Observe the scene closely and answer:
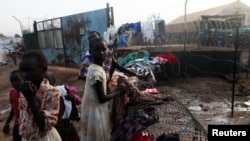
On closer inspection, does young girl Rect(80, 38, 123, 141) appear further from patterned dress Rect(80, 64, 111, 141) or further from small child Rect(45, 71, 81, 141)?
small child Rect(45, 71, 81, 141)

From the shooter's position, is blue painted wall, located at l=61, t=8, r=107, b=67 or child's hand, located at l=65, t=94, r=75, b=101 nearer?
child's hand, located at l=65, t=94, r=75, b=101

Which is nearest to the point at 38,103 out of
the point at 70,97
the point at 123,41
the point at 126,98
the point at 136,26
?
the point at 126,98

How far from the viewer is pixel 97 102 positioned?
284 centimetres

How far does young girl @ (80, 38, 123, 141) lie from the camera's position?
2.78 metres

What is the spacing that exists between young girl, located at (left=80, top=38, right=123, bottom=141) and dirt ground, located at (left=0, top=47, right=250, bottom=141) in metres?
2.50

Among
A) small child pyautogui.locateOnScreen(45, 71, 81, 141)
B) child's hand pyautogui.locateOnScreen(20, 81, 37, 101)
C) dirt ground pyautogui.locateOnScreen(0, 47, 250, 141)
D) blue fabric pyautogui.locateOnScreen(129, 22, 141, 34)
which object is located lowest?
dirt ground pyautogui.locateOnScreen(0, 47, 250, 141)

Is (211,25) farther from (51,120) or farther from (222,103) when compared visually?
(51,120)

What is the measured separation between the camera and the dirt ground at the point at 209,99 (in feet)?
17.4

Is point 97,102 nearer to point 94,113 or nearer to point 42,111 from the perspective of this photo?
point 94,113

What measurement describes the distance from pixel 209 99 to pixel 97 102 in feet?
14.6

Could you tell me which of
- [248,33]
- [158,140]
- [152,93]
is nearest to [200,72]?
[248,33]

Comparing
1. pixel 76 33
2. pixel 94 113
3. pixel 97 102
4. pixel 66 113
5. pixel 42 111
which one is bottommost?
pixel 66 113

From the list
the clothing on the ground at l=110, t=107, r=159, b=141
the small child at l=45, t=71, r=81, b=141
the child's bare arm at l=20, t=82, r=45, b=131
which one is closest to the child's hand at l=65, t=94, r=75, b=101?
the small child at l=45, t=71, r=81, b=141

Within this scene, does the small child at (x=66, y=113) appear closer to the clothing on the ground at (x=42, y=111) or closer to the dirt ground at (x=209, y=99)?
the clothing on the ground at (x=42, y=111)
